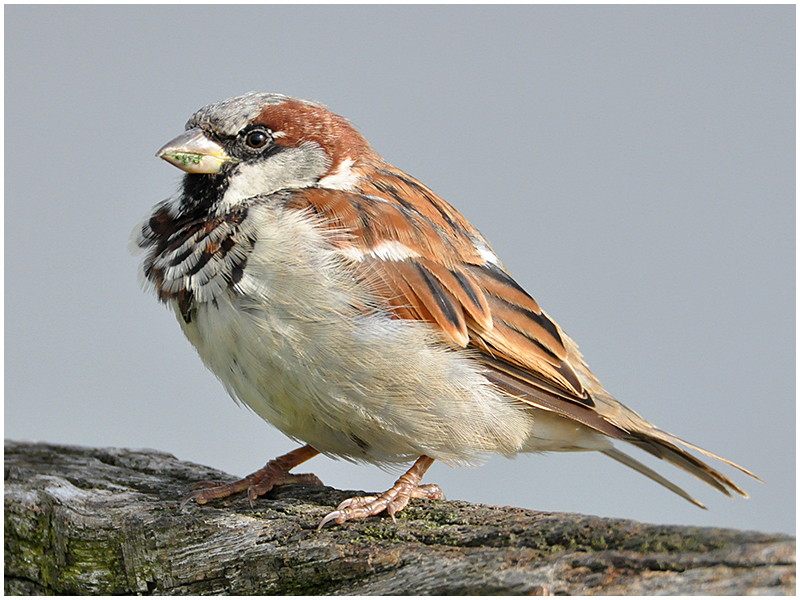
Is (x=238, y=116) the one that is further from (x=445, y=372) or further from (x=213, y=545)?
(x=213, y=545)

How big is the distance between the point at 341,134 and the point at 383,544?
148 centimetres

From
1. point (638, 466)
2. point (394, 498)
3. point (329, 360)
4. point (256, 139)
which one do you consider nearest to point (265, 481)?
point (394, 498)

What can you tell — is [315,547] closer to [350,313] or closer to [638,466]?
[350,313]

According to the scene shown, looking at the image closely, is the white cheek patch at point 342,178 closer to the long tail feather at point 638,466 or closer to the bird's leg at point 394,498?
the bird's leg at point 394,498

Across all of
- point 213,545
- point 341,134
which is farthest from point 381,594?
point 341,134

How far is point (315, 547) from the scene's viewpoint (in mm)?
2344

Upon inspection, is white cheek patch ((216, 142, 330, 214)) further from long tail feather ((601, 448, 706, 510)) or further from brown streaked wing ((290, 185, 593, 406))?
long tail feather ((601, 448, 706, 510))

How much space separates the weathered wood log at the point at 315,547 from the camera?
69.8 inches

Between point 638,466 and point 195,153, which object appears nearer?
point 195,153

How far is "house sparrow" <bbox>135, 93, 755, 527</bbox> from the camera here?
242cm

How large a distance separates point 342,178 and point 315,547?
4.25 feet

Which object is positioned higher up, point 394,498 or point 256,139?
point 256,139

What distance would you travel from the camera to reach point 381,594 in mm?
2111

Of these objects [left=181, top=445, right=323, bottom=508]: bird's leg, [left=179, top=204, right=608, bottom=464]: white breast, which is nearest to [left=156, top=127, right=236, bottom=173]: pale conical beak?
[left=179, top=204, right=608, bottom=464]: white breast
